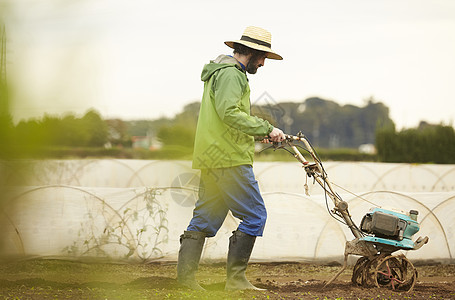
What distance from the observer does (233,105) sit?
3264 mm

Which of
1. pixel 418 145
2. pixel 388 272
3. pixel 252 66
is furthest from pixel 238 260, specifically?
pixel 418 145

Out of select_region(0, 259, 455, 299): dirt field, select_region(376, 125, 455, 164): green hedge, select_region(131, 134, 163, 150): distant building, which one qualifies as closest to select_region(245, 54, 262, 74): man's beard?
select_region(0, 259, 455, 299): dirt field

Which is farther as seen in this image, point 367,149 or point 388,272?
point 367,149

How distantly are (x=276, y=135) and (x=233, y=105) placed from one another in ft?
1.19

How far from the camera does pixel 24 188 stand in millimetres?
1034

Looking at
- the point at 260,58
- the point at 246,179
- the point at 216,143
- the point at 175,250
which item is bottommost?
the point at 175,250

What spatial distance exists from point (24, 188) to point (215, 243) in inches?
166

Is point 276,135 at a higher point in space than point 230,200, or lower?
higher

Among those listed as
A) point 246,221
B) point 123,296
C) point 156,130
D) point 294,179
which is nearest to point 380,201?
point 246,221

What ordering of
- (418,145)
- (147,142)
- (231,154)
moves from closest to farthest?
(147,142) < (231,154) < (418,145)

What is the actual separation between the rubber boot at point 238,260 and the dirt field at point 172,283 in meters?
0.14

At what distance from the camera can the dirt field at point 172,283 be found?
9.19ft

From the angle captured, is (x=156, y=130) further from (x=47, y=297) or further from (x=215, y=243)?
(x=215, y=243)

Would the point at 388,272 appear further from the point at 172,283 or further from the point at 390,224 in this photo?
the point at 172,283
